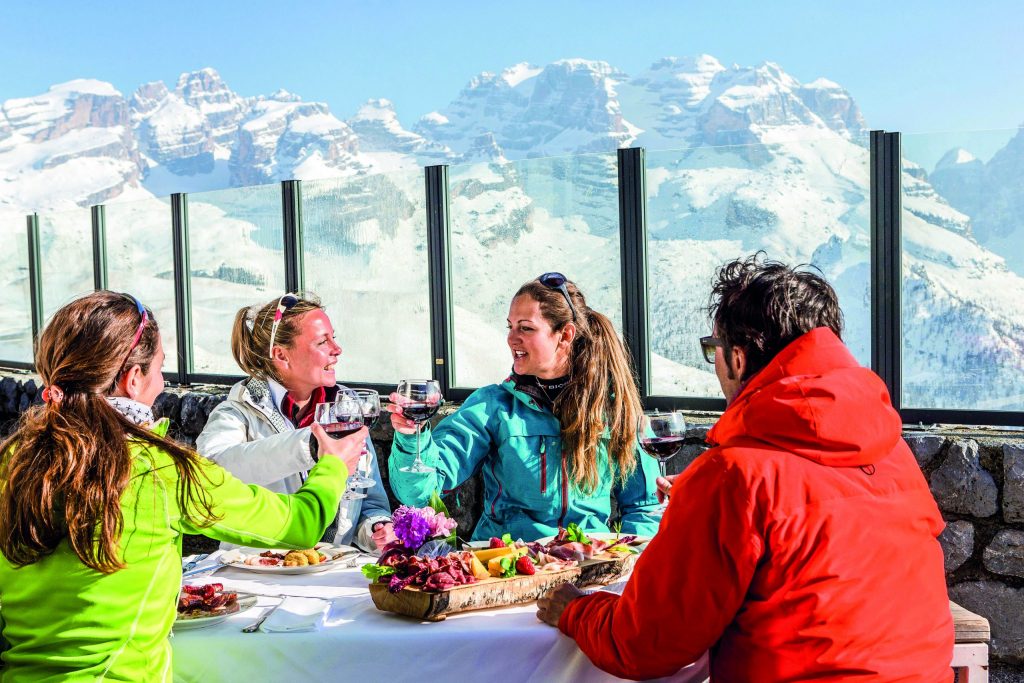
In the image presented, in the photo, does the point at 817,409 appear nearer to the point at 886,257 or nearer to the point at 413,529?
the point at 413,529

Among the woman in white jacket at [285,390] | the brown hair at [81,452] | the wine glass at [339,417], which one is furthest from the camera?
the woman in white jacket at [285,390]

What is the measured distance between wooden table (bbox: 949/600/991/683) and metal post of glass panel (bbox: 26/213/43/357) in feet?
27.7

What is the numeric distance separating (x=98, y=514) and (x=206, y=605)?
1.45ft

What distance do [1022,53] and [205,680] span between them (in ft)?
168

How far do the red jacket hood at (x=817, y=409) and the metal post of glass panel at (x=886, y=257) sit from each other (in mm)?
2751

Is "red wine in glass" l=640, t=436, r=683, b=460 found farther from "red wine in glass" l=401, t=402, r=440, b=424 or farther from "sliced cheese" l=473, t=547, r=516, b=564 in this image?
"red wine in glass" l=401, t=402, r=440, b=424

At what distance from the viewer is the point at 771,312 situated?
1.82m

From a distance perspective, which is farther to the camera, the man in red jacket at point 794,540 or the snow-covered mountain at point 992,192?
the snow-covered mountain at point 992,192

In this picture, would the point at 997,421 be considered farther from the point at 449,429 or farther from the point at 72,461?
Answer: the point at 72,461

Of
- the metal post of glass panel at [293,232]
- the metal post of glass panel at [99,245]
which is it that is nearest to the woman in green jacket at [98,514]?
the metal post of glass panel at [293,232]

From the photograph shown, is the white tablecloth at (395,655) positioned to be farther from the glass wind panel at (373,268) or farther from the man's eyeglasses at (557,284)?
the glass wind panel at (373,268)

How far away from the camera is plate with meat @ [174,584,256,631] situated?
2.07 meters

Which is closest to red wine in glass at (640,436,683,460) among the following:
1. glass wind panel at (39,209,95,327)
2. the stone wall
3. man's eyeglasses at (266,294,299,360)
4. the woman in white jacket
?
the woman in white jacket

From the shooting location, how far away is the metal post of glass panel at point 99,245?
7.76 meters
